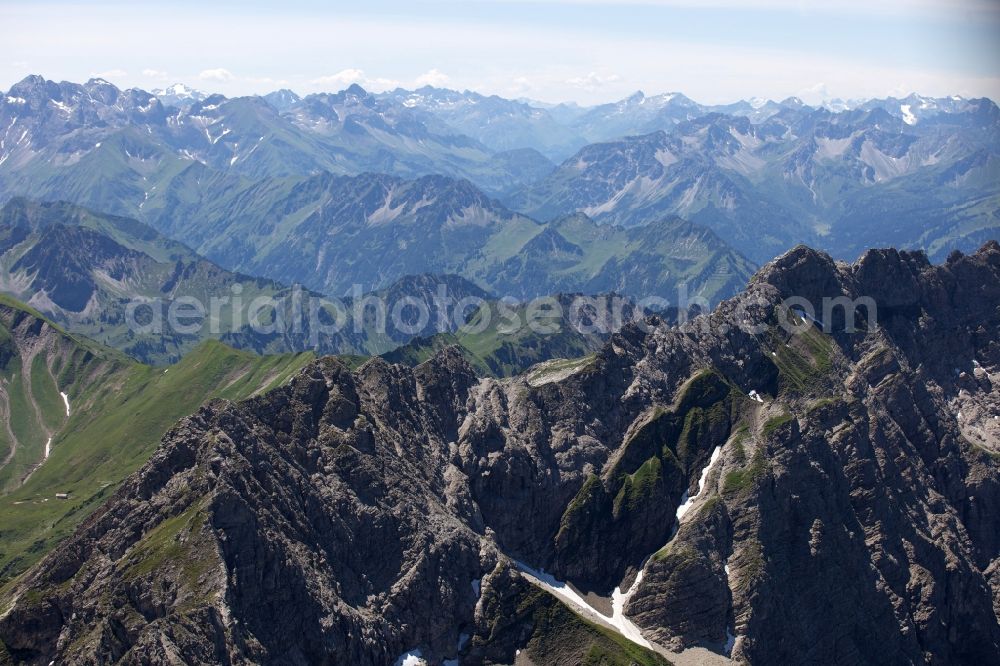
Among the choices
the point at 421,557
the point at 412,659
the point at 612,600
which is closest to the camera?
the point at 412,659

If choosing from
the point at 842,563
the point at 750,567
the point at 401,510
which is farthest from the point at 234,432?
the point at 842,563

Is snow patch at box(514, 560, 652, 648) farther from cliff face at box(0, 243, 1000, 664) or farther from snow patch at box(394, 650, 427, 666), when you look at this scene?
snow patch at box(394, 650, 427, 666)

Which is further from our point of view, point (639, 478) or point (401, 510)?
point (639, 478)

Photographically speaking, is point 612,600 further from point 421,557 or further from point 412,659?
point 412,659

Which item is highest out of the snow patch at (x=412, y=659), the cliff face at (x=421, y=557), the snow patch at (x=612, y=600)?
the cliff face at (x=421, y=557)

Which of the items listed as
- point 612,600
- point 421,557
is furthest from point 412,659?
point 612,600

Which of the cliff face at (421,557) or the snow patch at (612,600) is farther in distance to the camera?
the snow patch at (612,600)

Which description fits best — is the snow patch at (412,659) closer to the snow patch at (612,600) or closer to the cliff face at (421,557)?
the cliff face at (421,557)

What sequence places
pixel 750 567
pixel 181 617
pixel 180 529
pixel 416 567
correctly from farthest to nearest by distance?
1. pixel 750 567
2. pixel 416 567
3. pixel 180 529
4. pixel 181 617

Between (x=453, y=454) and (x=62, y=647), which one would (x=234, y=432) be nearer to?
(x=62, y=647)

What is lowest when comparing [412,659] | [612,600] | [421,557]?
[612,600]

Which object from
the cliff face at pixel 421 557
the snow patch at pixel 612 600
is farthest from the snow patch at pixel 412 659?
the snow patch at pixel 612 600
